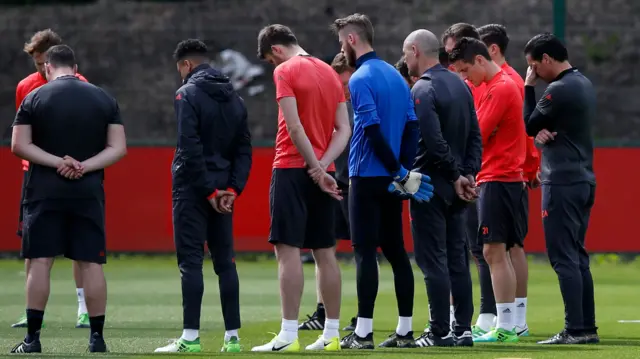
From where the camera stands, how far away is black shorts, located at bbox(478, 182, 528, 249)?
995 centimetres

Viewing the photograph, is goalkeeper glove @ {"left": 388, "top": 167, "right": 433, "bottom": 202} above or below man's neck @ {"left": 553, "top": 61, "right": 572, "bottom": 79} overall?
below

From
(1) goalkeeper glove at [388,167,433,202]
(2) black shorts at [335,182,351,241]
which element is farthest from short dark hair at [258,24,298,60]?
(2) black shorts at [335,182,351,241]

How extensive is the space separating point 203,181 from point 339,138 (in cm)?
102

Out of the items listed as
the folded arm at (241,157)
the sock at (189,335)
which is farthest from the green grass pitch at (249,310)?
the folded arm at (241,157)

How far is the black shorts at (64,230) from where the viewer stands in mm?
8867

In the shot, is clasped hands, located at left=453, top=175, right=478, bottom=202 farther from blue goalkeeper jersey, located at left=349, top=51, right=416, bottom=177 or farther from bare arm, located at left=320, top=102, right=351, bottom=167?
bare arm, located at left=320, top=102, right=351, bottom=167

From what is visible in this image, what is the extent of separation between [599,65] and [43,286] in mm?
16439

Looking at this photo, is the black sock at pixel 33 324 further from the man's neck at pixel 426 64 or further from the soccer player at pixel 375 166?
the man's neck at pixel 426 64

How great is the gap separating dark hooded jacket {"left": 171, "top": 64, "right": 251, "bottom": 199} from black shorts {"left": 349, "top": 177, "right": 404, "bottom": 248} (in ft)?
2.59

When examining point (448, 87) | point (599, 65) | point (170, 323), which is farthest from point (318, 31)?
point (448, 87)

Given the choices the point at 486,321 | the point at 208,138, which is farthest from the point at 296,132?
the point at 486,321

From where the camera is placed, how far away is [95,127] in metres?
8.98

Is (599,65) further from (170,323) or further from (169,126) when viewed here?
(170,323)

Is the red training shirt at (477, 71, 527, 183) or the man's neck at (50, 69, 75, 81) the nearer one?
the man's neck at (50, 69, 75, 81)
